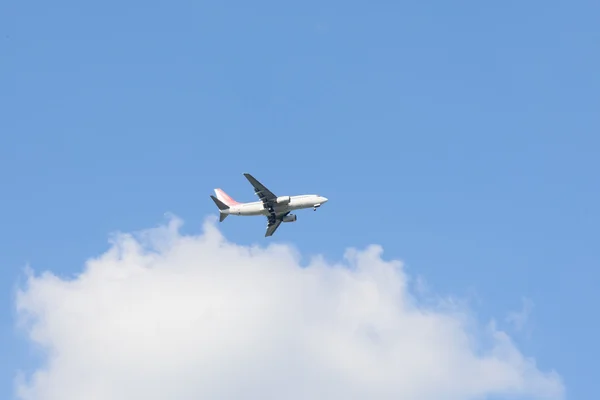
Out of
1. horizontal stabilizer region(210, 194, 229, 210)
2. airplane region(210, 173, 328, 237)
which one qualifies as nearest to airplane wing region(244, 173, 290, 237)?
airplane region(210, 173, 328, 237)

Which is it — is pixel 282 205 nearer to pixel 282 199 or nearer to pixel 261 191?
pixel 282 199

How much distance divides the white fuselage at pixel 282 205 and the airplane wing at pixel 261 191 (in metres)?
1.82

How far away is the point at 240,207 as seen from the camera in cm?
19525

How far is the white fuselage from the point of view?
192m

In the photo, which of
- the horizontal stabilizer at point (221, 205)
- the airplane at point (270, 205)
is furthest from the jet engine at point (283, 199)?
the horizontal stabilizer at point (221, 205)

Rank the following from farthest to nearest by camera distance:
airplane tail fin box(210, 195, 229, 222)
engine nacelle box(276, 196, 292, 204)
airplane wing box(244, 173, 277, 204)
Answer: airplane tail fin box(210, 195, 229, 222) → engine nacelle box(276, 196, 292, 204) → airplane wing box(244, 173, 277, 204)

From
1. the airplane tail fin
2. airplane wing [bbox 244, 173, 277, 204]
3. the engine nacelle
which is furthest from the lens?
the airplane tail fin

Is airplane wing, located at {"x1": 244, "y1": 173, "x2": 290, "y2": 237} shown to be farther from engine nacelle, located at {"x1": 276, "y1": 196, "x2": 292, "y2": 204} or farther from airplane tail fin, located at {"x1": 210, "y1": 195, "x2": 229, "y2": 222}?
airplane tail fin, located at {"x1": 210, "y1": 195, "x2": 229, "y2": 222}

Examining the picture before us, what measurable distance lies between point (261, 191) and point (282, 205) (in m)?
6.24

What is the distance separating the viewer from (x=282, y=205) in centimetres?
19238

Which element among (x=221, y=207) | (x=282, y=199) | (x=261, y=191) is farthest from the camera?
(x=221, y=207)

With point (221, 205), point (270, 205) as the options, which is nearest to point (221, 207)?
point (221, 205)

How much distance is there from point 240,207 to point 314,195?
15.6 metres

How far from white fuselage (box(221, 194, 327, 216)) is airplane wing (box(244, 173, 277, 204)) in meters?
1.82
